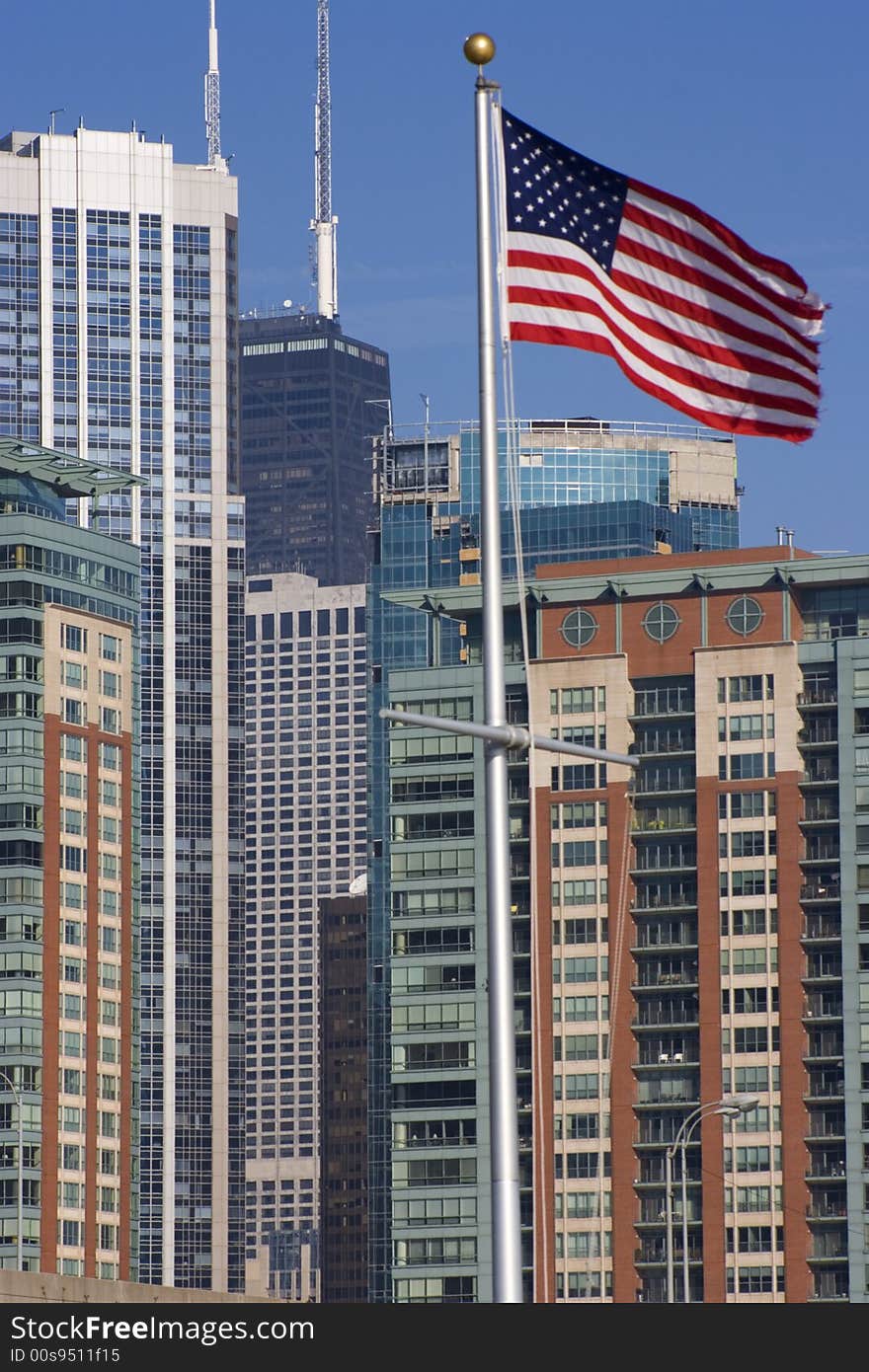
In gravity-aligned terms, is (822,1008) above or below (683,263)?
below

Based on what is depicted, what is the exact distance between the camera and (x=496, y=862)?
4006cm

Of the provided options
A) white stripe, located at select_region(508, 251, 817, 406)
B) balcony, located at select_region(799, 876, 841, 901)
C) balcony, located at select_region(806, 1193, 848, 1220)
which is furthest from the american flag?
balcony, located at select_region(799, 876, 841, 901)

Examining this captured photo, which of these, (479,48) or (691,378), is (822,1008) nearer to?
(691,378)

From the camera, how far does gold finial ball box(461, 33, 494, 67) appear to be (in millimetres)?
40844

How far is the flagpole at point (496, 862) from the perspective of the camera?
38.9m

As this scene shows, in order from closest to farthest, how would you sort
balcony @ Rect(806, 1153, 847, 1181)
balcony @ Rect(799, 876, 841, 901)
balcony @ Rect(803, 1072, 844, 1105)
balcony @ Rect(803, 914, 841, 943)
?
balcony @ Rect(806, 1153, 847, 1181)
balcony @ Rect(803, 1072, 844, 1105)
balcony @ Rect(803, 914, 841, 943)
balcony @ Rect(799, 876, 841, 901)

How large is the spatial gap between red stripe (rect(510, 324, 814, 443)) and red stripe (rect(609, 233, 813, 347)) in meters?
1.15

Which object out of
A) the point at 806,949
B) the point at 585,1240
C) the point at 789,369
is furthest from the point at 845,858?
the point at 789,369

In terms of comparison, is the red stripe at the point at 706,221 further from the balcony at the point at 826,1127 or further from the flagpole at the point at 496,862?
the balcony at the point at 826,1127

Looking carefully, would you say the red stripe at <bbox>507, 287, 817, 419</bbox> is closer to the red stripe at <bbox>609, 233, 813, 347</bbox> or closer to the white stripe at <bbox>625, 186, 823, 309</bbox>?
the red stripe at <bbox>609, 233, 813, 347</bbox>

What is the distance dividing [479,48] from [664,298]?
5.60 meters

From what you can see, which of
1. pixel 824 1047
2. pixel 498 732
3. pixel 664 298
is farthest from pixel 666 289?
pixel 824 1047

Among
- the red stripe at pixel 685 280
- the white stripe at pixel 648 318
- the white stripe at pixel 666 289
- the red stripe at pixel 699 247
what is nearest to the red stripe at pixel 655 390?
the white stripe at pixel 648 318

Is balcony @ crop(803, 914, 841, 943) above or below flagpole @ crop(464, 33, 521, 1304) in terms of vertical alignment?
above
